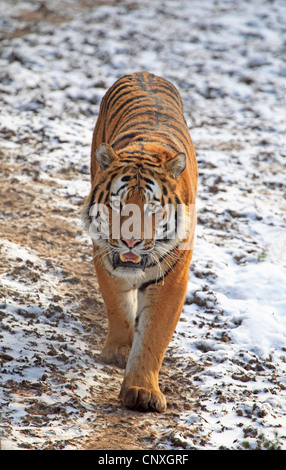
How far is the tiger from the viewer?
334 cm

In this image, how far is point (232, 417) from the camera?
363 centimetres

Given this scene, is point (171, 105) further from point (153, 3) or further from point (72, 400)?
point (153, 3)

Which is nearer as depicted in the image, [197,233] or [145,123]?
[145,123]

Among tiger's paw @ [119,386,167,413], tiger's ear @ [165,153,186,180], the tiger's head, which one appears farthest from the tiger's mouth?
tiger's paw @ [119,386,167,413]

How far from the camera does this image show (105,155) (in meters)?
3.52

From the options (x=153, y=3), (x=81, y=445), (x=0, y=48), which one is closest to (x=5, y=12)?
(x=0, y=48)

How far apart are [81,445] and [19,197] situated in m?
3.74

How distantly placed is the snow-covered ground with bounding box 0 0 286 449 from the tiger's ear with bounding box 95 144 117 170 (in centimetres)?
130

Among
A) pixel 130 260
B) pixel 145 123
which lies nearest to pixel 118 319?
pixel 130 260

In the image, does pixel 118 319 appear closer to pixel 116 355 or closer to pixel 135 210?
pixel 116 355

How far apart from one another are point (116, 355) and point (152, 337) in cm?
59

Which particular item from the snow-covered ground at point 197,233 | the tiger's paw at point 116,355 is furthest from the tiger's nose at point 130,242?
the tiger's paw at point 116,355

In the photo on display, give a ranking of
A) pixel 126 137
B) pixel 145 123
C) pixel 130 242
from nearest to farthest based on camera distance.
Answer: pixel 130 242, pixel 126 137, pixel 145 123

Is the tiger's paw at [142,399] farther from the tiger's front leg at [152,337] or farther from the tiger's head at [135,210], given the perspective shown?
the tiger's head at [135,210]
